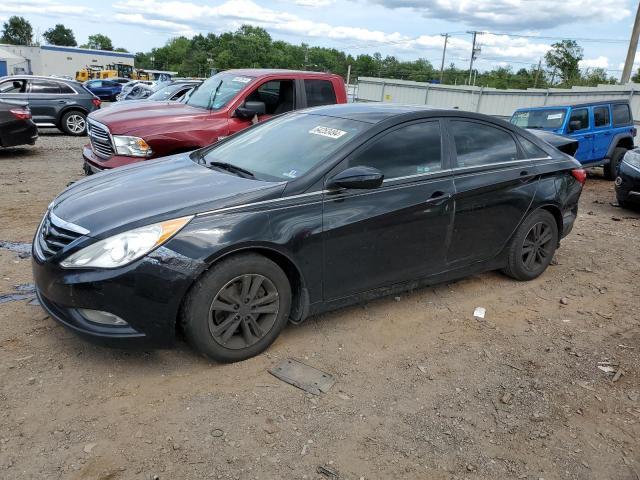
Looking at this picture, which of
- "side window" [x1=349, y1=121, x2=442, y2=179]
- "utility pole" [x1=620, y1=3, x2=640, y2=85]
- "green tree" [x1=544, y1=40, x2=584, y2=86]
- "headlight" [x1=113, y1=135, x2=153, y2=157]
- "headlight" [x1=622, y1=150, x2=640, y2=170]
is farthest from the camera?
"green tree" [x1=544, y1=40, x2=584, y2=86]

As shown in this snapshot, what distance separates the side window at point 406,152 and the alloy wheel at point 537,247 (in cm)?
144

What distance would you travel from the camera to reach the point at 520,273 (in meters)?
5.03

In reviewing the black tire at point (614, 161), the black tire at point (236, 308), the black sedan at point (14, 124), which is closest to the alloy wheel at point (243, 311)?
the black tire at point (236, 308)

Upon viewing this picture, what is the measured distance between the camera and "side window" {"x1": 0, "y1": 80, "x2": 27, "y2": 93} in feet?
45.3

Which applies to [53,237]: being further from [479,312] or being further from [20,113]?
[20,113]

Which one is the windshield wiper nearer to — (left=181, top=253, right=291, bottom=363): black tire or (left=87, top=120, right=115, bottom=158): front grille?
(left=181, top=253, right=291, bottom=363): black tire

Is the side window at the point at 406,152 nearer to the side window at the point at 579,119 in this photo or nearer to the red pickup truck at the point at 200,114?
the red pickup truck at the point at 200,114

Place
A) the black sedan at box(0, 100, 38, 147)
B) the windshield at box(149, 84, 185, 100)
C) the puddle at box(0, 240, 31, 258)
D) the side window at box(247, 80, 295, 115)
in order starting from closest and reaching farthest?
the puddle at box(0, 240, 31, 258) < the side window at box(247, 80, 295, 115) < the black sedan at box(0, 100, 38, 147) < the windshield at box(149, 84, 185, 100)

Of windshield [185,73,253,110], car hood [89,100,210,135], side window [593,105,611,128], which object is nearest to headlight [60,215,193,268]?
car hood [89,100,210,135]

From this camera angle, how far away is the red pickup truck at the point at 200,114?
20.7 feet

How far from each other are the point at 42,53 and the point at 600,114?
237ft

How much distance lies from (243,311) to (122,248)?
0.81m

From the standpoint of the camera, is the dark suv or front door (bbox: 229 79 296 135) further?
the dark suv

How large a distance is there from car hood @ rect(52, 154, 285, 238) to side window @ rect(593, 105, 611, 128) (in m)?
10.5
